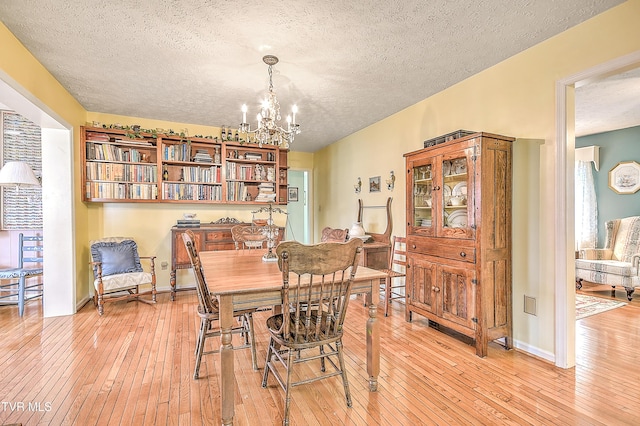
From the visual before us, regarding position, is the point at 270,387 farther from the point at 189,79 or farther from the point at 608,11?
the point at 608,11

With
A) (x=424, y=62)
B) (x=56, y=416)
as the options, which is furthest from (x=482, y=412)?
(x=424, y=62)

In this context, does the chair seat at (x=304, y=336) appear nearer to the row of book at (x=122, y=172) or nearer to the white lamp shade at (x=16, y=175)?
the row of book at (x=122, y=172)

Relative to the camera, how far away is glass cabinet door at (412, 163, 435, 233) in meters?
3.08

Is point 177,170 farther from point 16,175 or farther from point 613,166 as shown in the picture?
point 613,166

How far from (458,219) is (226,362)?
2235mm

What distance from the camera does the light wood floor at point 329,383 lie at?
5.85 feet

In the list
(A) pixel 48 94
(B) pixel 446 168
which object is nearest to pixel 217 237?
(A) pixel 48 94

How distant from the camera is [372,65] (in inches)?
111

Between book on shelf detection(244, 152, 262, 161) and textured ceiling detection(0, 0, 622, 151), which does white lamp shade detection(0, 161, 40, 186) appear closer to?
textured ceiling detection(0, 0, 622, 151)

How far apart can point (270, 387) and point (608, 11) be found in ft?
11.3

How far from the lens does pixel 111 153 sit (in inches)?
165

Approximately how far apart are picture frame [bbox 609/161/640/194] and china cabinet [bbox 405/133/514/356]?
12.9 ft

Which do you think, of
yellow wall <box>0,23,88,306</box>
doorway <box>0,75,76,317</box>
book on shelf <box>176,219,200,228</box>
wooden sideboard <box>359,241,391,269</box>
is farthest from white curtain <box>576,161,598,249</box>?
doorway <box>0,75,76,317</box>

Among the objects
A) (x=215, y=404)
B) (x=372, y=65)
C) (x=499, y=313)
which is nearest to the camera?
(x=215, y=404)
